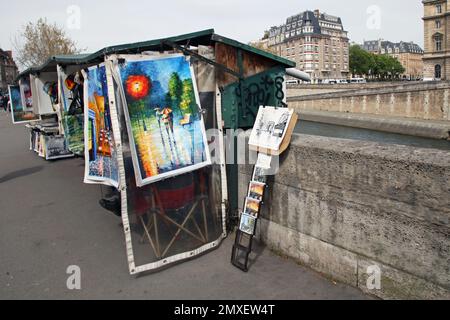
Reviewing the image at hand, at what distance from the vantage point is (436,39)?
73250 millimetres

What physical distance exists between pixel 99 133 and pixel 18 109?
10043 mm

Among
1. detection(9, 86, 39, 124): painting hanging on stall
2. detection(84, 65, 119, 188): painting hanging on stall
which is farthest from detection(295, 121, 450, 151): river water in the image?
detection(84, 65, 119, 188): painting hanging on stall

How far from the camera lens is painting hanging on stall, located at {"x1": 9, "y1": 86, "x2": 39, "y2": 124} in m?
13.2

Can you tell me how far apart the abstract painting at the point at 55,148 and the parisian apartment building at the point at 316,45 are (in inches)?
4356

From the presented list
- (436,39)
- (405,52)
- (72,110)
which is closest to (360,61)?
(436,39)

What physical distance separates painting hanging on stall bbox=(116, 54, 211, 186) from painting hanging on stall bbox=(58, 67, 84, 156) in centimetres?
469

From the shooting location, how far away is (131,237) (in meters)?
4.28

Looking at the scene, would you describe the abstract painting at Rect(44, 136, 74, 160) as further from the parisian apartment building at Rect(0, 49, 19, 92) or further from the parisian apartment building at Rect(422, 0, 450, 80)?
the parisian apartment building at Rect(0, 49, 19, 92)

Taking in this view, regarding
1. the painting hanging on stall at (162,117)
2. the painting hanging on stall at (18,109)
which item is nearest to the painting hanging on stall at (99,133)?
the painting hanging on stall at (162,117)

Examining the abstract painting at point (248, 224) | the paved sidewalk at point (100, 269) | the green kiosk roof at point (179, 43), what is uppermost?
the green kiosk roof at point (179, 43)

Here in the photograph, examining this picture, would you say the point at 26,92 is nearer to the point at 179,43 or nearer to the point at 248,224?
the point at 179,43

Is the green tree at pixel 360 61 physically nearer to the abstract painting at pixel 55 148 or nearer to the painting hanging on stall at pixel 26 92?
the painting hanging on stall at pixel 26 92

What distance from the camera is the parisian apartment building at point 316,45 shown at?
12025 cm
